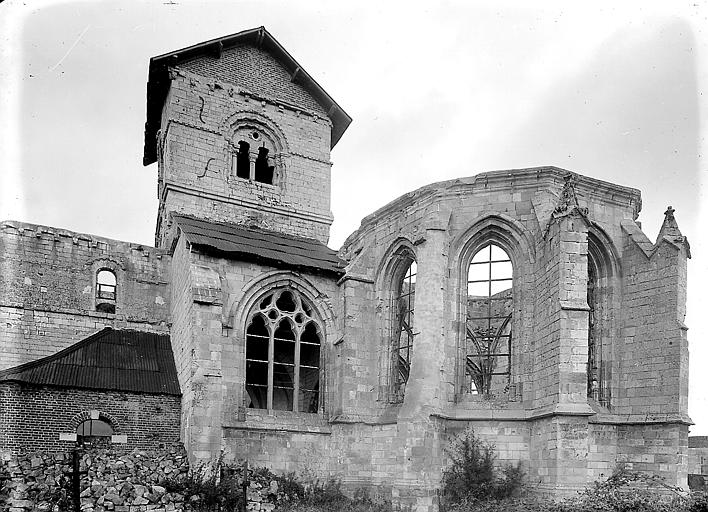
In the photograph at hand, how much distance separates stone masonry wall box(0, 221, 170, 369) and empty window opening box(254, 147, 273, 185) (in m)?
4.54

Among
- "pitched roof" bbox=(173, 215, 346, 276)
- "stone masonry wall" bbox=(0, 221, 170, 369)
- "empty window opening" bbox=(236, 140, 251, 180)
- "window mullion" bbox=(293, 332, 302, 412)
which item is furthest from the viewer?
"empty window opening" bbox=(236, 140, 251, 180)

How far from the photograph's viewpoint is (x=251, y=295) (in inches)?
691

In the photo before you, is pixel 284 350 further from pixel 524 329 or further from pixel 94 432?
pixel 524 329

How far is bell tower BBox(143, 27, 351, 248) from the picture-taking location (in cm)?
2077

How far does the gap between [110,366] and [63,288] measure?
2.85 m

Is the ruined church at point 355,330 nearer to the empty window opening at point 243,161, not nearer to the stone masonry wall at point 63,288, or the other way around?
the stone masonry wall at point 63,288

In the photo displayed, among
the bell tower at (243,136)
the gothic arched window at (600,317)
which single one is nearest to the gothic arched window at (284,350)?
the bell tower at (243,136)

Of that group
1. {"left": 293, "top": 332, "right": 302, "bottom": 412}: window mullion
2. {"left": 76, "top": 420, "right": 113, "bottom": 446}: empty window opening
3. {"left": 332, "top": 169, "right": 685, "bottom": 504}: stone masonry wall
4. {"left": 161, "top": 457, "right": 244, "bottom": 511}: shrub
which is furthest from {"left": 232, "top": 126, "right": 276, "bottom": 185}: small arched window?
{"left": 161, "top": 457, "right": 244, "bottom": 511}: shrub

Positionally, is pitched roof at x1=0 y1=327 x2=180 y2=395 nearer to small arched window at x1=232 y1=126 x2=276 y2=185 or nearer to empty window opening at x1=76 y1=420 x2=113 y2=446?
empty window opening at x1=76 y1=420 x2=113 y2=446

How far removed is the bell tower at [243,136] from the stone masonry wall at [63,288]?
64.1 inches

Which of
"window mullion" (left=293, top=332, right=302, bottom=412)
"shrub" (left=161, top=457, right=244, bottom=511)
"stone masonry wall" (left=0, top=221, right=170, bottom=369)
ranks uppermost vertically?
"stone masonry wall" (left=0, top=221, right=170, bottom=369)

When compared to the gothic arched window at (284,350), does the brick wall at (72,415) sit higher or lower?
lower

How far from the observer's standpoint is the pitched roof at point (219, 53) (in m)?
21.1

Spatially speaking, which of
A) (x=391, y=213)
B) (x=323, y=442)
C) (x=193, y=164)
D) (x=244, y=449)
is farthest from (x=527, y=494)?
(x=193, y=164)
